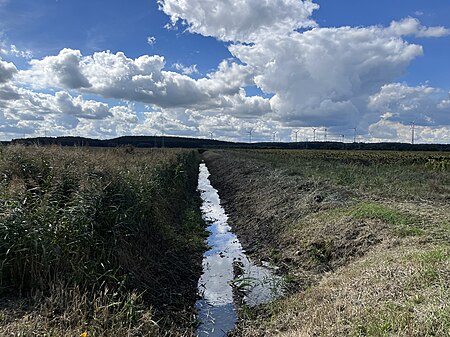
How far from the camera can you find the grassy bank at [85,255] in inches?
219

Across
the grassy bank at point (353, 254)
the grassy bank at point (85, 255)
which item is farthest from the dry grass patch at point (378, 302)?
the grassy bank at point (85, 255)

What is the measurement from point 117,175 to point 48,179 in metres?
1.90

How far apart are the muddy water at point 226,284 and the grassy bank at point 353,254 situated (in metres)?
0.40

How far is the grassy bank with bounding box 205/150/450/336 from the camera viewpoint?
5348mm

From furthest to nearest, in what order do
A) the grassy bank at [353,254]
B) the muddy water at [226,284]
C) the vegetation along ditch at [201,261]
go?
the muddy water at [226,284] < the vegetation along ditch at [201,261] < the grassy bank at [353,254]

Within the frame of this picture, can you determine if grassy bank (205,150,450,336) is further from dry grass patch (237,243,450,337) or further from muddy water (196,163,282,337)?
muddy water (196,163,282,337)

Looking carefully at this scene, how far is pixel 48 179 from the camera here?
9.78 meters

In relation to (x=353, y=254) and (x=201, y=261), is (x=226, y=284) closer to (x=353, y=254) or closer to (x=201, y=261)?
(x=201, y=261)

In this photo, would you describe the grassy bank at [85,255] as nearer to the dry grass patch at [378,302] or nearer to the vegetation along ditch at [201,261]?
the vegetation along ditch at [201,261]

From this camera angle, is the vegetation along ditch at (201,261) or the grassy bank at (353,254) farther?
the vegetation along ditch at (201,261)

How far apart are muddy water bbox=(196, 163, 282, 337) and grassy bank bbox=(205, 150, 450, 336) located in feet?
1.33

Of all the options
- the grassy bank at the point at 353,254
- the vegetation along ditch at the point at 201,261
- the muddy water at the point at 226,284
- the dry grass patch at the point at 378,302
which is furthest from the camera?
the muddy water at the point at 226,284

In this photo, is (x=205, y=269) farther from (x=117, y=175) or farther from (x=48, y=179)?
(x=48, y=179)

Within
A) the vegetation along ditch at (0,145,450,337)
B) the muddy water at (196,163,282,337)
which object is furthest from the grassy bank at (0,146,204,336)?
the muddy water at (196,163,282,337)
